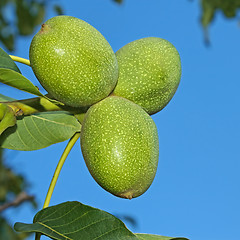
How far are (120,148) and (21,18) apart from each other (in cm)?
249

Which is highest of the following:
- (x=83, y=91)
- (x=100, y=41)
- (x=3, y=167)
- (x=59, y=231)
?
(x=100, y=41)

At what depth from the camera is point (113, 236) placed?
1221mm

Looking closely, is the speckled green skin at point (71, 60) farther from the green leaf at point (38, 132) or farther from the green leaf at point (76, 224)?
the green leaf at point (76, 224)

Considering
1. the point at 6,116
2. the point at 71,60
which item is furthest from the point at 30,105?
the point at 71,60

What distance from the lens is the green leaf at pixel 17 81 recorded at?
1228 mm

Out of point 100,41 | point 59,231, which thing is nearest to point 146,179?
point 59,231

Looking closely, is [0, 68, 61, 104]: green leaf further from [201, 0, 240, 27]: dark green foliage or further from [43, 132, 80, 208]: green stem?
[201, 0, 240, 27]: dark green foliage

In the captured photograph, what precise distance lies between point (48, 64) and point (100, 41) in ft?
0.61

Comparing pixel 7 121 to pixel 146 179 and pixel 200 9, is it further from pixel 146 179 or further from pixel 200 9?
pixel 200 9

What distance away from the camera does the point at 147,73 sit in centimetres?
143

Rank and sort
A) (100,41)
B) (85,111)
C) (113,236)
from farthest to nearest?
(85,111)
(100,41)
(113,236)

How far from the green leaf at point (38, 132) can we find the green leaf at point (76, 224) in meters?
0.29

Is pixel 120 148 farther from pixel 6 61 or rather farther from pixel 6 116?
pixel 6 61

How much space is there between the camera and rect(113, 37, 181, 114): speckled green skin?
4.67ft
